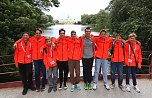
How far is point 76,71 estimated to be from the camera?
25.5 feet

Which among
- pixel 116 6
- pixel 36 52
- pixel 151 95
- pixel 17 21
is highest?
pixel 116 6

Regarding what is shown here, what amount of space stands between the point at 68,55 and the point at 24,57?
49.2 inches

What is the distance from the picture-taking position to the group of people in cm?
746

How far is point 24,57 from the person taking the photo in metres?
7.39

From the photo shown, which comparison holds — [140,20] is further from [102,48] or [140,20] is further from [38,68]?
[38,68]

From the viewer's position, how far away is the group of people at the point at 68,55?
24.5 feet

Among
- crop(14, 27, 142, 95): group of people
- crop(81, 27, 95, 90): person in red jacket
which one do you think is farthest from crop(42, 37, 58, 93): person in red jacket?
crop(81, 27, 95, 90): person in red jacket

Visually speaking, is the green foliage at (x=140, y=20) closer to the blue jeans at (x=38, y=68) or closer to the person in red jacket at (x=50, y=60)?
the person in red jacket at (x=50, y=60)

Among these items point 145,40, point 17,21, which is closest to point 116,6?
point 145,40

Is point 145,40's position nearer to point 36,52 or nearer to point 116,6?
point 116,6

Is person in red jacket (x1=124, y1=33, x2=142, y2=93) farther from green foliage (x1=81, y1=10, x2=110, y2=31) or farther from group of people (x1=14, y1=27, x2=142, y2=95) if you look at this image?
green foliage (x1=81, y1=10, x2=110, y2=31)

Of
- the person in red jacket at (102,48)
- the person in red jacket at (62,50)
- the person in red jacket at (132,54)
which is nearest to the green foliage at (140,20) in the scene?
the person in red jacket at (132,54)

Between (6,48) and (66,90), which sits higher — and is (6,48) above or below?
above

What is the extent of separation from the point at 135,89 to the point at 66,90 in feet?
6.74
